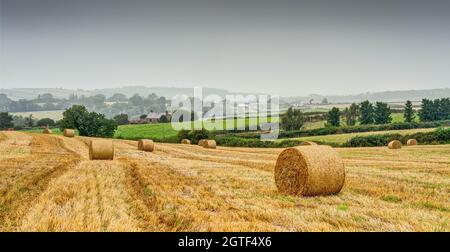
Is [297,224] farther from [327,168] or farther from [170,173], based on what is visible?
[170,173]

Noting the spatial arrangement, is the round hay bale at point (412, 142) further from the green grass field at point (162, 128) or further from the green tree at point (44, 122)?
the green tree at point (44, 122)

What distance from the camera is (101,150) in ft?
68.1

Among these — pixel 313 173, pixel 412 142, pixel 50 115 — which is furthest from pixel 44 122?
pixel 313 173

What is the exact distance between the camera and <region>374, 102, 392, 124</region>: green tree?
55.1 m

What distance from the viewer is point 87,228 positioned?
6.53 metres

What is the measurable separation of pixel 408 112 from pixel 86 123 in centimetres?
4249

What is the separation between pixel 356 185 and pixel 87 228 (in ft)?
26.2

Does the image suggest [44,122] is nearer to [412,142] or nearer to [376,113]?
[376,113]

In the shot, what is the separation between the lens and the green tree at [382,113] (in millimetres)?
55062

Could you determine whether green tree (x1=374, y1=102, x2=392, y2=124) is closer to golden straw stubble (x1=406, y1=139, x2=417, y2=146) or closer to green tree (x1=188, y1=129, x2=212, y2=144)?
golden straw stubble (x1=406, y1=139, x2=417, y2=146)

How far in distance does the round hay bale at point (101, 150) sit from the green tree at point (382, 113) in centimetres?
4117

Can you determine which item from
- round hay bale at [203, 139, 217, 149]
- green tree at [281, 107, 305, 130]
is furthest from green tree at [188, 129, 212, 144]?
round hay bale at [203, 139, 217, 149]

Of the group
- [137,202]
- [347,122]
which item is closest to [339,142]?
[347,122]

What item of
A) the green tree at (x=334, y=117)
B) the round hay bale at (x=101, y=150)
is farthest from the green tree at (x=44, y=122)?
the round hay bale at (x=101, y=150)
